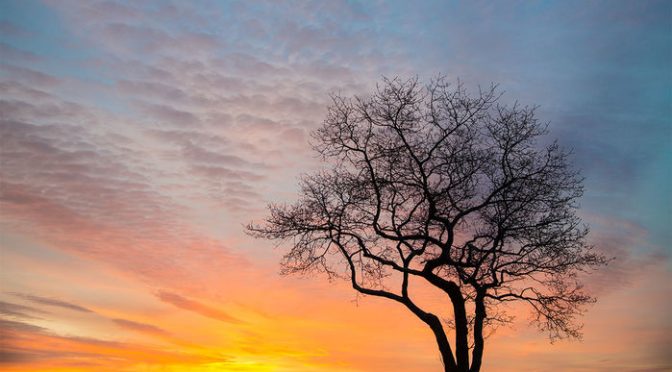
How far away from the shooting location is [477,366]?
21031 millimetres

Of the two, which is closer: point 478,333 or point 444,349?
point 444,349

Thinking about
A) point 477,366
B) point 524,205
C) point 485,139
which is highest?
point 485,139

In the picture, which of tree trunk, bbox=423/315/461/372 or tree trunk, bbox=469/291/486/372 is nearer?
tree trunk, bbox=423/315/461/372

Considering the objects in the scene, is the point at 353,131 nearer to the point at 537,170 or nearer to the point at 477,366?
the point at 537,170

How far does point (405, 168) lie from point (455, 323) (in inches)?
217

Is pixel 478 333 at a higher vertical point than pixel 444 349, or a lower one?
higher

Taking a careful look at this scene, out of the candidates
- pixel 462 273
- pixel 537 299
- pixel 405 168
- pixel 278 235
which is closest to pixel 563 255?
pixel 537 299

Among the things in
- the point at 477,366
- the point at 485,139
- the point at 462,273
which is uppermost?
the point at 485,139

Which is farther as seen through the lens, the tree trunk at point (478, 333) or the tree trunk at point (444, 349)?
the tree trunk at point (478, 333)

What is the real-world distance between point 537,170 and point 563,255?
121 inches

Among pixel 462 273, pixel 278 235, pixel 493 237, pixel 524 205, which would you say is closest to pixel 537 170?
pixel 524 205

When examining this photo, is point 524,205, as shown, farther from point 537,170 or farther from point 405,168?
point 405,168

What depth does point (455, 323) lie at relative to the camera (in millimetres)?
21094

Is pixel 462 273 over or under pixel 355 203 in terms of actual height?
under
